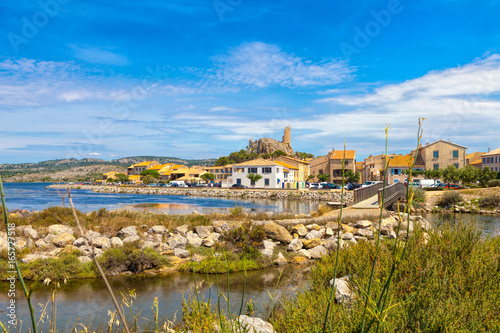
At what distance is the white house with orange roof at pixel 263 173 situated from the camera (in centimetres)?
5972

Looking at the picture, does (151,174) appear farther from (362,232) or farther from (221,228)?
(362,232)

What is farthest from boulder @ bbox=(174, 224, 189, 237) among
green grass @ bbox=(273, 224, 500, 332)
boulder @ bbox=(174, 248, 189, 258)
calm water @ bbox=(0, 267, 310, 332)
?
green grass @ bbox=(273, 224, 500, 332)

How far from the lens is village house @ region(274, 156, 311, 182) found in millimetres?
69431

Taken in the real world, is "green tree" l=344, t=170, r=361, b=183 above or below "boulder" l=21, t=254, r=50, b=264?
above

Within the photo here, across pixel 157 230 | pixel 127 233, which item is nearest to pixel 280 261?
pixel 157 230

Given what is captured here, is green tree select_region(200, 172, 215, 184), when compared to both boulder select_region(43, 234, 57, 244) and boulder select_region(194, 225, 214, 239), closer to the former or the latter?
boulder select_region(194, 225, 214, 239)

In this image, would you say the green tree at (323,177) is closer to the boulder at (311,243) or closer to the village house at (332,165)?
the village house at (332,165)

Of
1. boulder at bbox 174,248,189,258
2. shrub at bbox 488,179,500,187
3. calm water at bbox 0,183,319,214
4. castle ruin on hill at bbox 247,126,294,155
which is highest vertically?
castle ruin on hill at bbox 247,126,294,155

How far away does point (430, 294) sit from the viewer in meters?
3.71

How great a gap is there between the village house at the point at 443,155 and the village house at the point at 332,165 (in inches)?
525

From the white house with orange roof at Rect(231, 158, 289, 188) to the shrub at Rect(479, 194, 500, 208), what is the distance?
31.9 metres

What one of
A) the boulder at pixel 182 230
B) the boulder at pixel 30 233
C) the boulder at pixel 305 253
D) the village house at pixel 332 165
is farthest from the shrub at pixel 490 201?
the boulder at pixel 30 233

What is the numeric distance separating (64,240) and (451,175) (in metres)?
51.3

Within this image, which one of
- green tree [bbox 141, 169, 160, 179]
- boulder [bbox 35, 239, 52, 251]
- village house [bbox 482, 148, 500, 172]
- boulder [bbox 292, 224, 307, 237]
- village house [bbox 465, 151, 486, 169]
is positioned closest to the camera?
boulder [bbox 35, 239, 52, 251]
